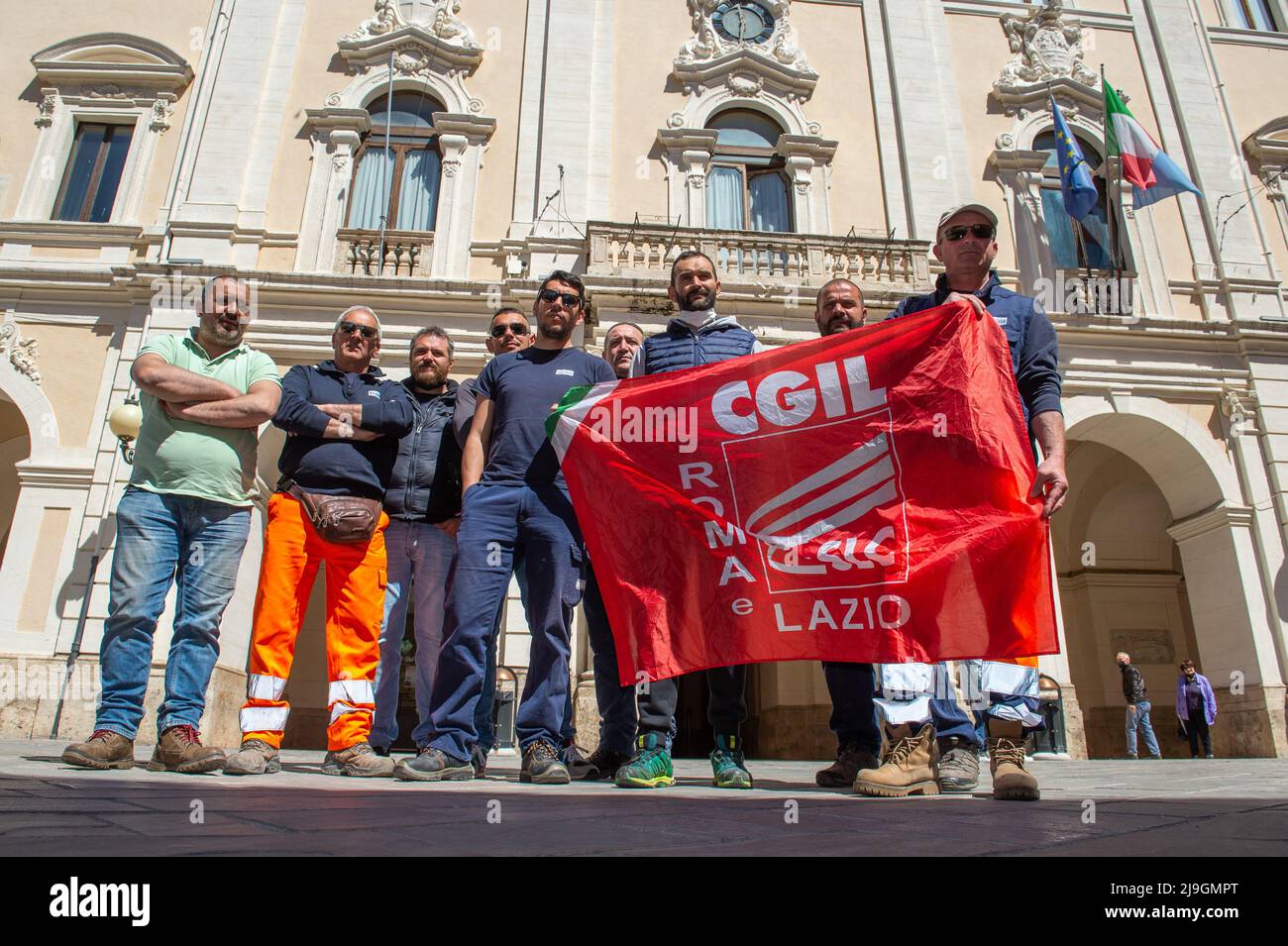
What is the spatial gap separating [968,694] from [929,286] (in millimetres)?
8622

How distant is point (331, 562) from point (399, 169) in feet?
31.2

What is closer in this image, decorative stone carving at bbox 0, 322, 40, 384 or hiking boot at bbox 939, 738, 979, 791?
hiking boot at bbox 939, 738, 979, 791

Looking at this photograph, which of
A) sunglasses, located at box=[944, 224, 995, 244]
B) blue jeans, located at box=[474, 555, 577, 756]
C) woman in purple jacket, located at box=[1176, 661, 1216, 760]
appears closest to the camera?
sunglasses, located at box=[944, 224, 995, 244]

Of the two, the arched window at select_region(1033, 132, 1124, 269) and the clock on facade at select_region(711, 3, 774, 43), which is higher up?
the clock on facade at select_region(711, 3, 774, 43)

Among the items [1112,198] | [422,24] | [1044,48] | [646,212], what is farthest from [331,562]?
[1044,48]

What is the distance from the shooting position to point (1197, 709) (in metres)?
10.5

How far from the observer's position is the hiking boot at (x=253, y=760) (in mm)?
3387

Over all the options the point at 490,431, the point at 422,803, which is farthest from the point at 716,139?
the point at 422,803

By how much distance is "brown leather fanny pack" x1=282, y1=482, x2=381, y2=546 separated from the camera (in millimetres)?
3855

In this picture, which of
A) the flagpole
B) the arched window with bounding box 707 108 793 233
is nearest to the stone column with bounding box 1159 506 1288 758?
the flagpole

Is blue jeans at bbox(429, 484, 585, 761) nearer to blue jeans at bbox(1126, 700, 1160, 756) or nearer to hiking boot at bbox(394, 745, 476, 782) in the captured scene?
hiking boot at bbox(394, 745, 476, 782)

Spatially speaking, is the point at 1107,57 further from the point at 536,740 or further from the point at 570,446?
the point at 536,740

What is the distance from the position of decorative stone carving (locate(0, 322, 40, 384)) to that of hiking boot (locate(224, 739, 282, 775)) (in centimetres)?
915

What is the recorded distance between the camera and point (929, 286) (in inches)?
423
